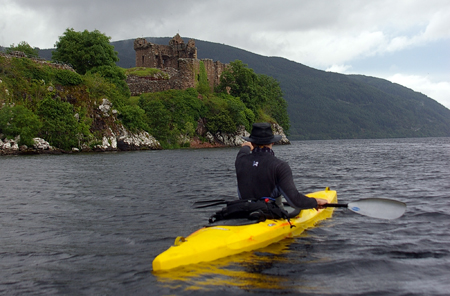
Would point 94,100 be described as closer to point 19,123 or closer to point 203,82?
point 19,123

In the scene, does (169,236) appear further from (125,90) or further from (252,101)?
(252,101)

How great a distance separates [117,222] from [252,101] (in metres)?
66.5

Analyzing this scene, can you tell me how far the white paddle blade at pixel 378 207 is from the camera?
7320mm

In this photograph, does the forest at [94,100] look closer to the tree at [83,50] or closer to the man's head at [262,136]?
the tree at [83,50]

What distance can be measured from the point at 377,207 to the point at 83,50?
51300 mm

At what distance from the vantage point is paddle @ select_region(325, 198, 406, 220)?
732 cm

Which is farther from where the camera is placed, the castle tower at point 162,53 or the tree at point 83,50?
the castle tower at point 162,53

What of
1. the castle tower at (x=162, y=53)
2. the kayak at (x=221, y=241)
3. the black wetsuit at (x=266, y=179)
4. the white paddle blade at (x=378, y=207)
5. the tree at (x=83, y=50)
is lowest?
the kayak at (x=221, y=241)

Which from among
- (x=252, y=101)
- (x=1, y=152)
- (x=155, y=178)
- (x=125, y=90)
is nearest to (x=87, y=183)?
(x=155, y=178)

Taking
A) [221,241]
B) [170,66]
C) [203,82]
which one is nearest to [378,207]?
[221,241]

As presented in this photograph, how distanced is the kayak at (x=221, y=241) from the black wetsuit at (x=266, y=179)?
0.52m

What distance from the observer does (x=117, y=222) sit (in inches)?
344

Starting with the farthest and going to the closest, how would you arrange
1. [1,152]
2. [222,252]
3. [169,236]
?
[1,152], [169,236], [222,252]

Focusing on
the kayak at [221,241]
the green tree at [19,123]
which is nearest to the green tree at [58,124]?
the green tree at [19,123]
